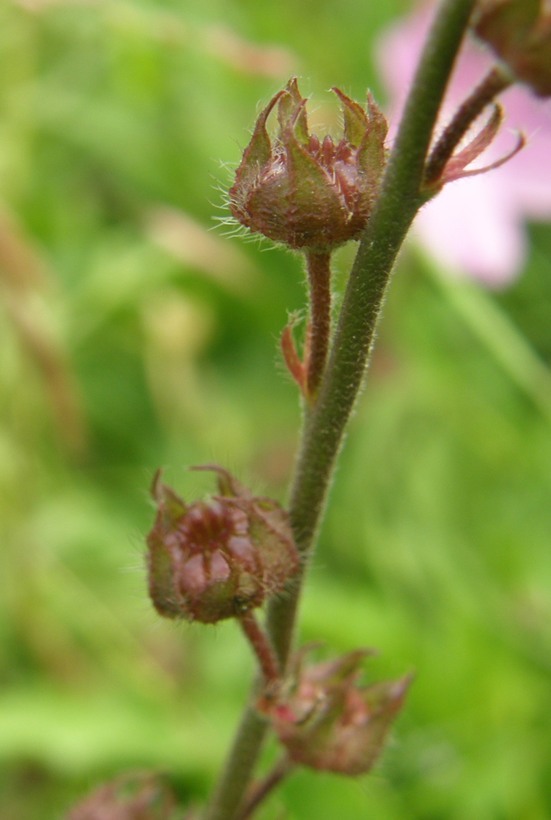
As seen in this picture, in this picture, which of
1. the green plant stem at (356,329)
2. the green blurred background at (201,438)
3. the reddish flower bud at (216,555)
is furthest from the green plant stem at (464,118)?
the green blurred background at (201,438)

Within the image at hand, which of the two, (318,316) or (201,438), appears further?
(201,438)

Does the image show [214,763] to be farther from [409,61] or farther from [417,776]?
[409,61]

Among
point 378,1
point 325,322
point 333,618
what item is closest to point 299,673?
point 325,322

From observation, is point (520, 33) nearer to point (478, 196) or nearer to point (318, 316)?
point (318, 316)

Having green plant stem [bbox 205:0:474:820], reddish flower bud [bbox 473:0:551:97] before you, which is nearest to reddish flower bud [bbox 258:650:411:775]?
green plant stem [bbox 205:0:474:820]

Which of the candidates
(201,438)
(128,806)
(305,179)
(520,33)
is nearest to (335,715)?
(128,806)

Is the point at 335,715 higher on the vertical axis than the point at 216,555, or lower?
lower
